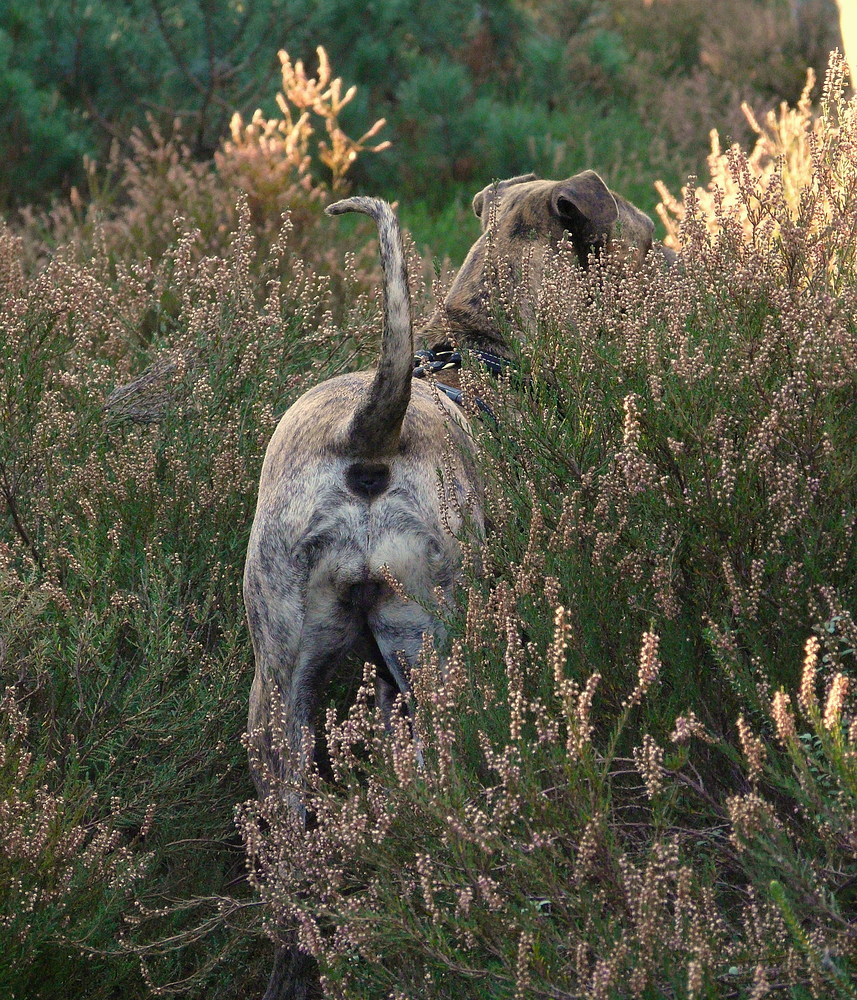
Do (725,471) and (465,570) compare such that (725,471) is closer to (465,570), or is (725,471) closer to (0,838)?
(465,570)

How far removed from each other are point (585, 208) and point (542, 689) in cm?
250

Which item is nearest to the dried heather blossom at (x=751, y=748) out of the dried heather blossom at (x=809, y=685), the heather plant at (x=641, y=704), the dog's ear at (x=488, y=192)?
the heather plant at (x=641, y=704)

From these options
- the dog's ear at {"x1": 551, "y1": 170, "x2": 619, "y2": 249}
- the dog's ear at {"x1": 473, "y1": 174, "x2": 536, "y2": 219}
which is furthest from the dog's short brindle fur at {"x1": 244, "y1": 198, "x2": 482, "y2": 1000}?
the dog's ear at {"x1": 473, "y1": 174, "x2": 536, "y2": 219}

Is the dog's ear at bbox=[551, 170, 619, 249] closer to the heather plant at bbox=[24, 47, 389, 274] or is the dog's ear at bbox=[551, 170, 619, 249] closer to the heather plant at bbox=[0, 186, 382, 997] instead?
the heather plant at bbox=[0, 186, 382, 997]

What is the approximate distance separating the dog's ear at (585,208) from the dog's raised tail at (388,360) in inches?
59.2

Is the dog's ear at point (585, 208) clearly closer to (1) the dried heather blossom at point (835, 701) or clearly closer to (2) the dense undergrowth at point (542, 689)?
(2) the dense undergrowth at point (542, 689)

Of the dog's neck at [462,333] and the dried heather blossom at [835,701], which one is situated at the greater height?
the dried heather blossom at [835,701]

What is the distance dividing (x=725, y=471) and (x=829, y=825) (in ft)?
2.61

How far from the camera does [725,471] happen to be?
265 centimetres

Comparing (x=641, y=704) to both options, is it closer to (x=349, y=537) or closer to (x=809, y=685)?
(x=809, y=685)

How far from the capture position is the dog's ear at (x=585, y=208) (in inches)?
184

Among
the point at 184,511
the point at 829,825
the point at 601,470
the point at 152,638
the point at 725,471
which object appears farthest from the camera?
the point at 184,511

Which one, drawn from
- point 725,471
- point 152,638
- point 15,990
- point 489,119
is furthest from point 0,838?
point 489,119

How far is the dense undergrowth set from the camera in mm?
2254
